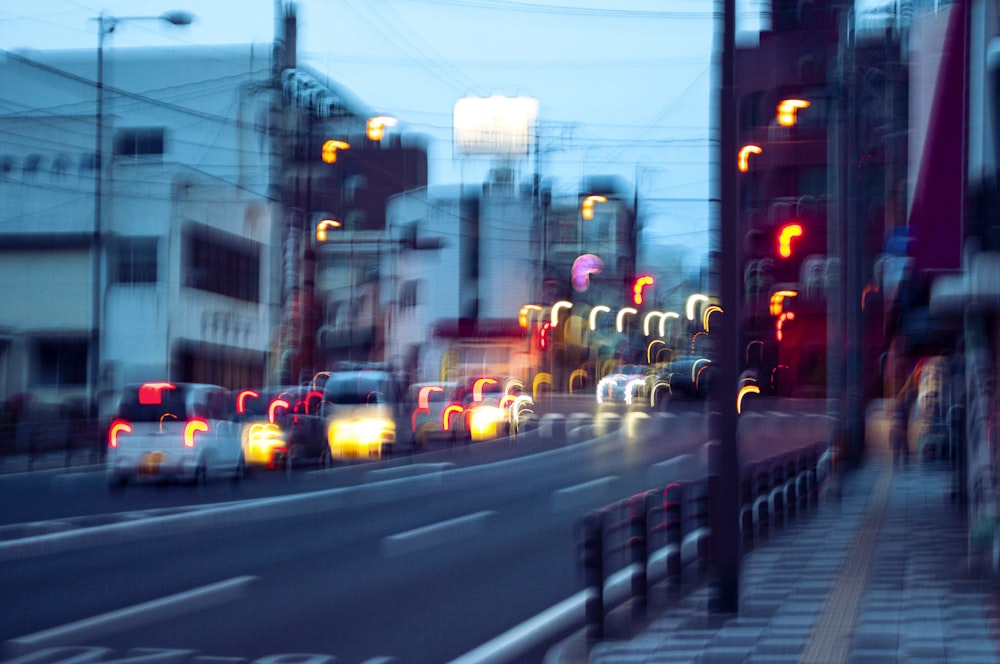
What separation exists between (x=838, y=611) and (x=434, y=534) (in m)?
7.76

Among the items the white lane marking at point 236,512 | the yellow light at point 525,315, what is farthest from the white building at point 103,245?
the yellow light at point 525,315

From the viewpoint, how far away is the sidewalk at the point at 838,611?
9211mm

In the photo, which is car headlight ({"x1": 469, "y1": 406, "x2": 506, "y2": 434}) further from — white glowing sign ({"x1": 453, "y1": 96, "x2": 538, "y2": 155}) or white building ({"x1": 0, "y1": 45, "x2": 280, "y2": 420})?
white glowing sign ({"x1": 453, "y1": 96, "x2": 538, "y2": 155})

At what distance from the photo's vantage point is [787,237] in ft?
51.2

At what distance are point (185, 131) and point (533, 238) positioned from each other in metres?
26.4

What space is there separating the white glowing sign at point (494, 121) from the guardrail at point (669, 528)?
167 feet

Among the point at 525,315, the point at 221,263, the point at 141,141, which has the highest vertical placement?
the point at 141,141

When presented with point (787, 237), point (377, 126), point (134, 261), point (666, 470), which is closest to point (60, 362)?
point (134, 261)

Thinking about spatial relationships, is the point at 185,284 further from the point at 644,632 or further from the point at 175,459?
the point at 644,632

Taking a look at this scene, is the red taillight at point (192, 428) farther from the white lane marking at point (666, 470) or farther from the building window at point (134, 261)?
the building window at point (134, 261)

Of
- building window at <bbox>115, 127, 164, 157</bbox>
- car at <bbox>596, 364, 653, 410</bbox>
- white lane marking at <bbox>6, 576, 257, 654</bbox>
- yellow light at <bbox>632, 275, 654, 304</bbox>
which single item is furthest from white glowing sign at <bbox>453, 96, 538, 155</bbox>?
white lane marking at <bbox>6, 576, 257, 654</bbox>

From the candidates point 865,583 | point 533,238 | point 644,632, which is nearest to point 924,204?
point 865,583

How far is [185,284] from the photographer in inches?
1860

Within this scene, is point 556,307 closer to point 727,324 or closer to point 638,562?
point 727,324
